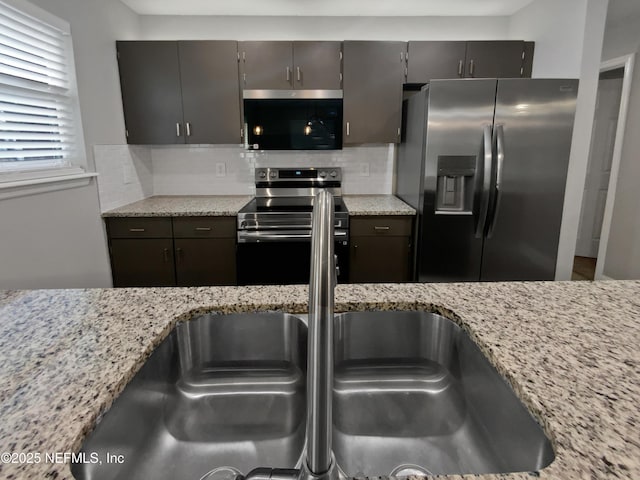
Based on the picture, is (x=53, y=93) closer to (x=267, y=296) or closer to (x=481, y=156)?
(x=267, y=296)

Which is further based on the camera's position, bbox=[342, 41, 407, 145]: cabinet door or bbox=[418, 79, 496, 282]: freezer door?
bbox=[342, 41, 407, 145]: cabinet door

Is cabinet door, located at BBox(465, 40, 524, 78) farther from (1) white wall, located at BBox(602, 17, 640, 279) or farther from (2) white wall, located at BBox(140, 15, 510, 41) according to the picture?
(1) white wall, located at BBox(602, 17, 640, 279)

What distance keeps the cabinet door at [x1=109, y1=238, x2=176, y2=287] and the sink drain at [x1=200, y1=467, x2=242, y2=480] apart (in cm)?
223

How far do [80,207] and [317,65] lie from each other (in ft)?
6.49

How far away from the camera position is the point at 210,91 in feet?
9.50

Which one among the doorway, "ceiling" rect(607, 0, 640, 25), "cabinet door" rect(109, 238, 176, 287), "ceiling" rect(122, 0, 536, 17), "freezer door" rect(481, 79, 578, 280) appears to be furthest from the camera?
the doorway

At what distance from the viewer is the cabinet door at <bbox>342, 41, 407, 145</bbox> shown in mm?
2850

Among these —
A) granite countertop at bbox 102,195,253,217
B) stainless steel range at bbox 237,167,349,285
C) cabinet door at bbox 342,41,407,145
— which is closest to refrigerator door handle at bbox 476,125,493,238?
cabinet door at bbox 342,41,407,145

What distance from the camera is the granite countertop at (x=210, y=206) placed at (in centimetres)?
265

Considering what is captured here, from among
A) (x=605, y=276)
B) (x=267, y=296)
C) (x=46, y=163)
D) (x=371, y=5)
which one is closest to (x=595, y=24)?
(x=371, y=5)

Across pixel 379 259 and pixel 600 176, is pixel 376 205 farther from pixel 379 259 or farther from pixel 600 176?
pixel 600 176

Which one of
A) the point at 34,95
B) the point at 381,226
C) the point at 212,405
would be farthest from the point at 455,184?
the point at 34,95

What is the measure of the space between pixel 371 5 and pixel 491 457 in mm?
3104

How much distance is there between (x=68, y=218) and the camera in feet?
7.23
